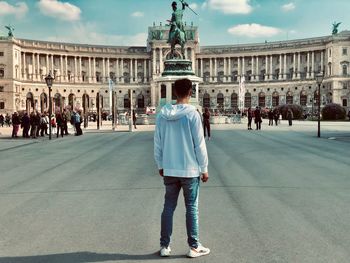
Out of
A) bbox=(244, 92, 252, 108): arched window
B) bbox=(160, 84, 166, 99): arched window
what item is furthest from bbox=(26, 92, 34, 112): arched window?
bbox=(244, 92, 252, 108): arched window

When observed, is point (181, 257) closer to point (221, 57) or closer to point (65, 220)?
point (65, 220)

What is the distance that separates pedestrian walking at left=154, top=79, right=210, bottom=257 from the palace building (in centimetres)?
11806

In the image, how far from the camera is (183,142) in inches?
253

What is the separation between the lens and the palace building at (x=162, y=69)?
122625 mm

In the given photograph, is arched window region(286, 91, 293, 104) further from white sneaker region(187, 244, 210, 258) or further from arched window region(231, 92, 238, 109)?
white sneaker region(187, 244, 210, 258)

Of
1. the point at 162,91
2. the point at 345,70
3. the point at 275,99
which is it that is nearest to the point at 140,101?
the point at 275,99

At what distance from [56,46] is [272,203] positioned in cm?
12896

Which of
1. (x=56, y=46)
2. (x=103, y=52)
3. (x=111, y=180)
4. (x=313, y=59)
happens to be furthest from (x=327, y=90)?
(x=111, y=180)

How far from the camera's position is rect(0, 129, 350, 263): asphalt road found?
6645mm

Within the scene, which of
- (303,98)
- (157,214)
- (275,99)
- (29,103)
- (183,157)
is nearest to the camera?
(183,157)

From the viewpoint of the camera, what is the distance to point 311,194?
431 inches

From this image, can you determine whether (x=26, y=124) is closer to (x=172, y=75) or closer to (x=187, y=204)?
(x=172, y=75)

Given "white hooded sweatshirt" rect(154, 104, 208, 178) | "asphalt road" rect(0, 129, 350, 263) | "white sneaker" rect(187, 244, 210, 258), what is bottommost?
"asphalt road" rect(0, 129, 350, 263)

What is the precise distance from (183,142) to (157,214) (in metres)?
3.06
